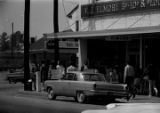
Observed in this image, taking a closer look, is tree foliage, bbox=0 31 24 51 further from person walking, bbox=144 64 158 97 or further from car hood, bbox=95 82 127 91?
person walking, bbox=144 64 158 97

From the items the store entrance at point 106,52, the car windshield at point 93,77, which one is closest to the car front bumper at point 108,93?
the car windshield at point 93,77

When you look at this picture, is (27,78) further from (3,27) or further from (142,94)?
(3,27)

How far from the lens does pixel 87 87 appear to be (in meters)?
17.9

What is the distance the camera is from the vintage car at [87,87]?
17.7 metres

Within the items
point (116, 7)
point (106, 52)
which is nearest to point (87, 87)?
point (116, 7)

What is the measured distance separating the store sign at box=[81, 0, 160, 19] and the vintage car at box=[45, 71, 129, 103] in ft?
23.4

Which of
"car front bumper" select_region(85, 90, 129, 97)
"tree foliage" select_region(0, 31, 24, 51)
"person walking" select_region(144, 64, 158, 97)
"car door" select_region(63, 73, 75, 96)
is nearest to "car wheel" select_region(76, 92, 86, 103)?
"car front bumper" select_region(85, 90, 129, 97)

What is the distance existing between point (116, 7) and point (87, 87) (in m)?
9.40

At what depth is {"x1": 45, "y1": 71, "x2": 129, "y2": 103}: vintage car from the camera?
58.1 ft

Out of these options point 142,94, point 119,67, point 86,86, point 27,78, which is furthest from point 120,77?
point 86,86

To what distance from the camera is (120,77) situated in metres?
25.5

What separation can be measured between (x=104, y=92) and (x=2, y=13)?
13380 millimetres

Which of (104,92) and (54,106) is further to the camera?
(104,92)

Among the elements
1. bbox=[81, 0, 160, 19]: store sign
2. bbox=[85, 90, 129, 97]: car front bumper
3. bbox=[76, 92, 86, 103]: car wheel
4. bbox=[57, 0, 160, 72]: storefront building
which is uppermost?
bbox=[81, 0, 160, 19]: store sign
